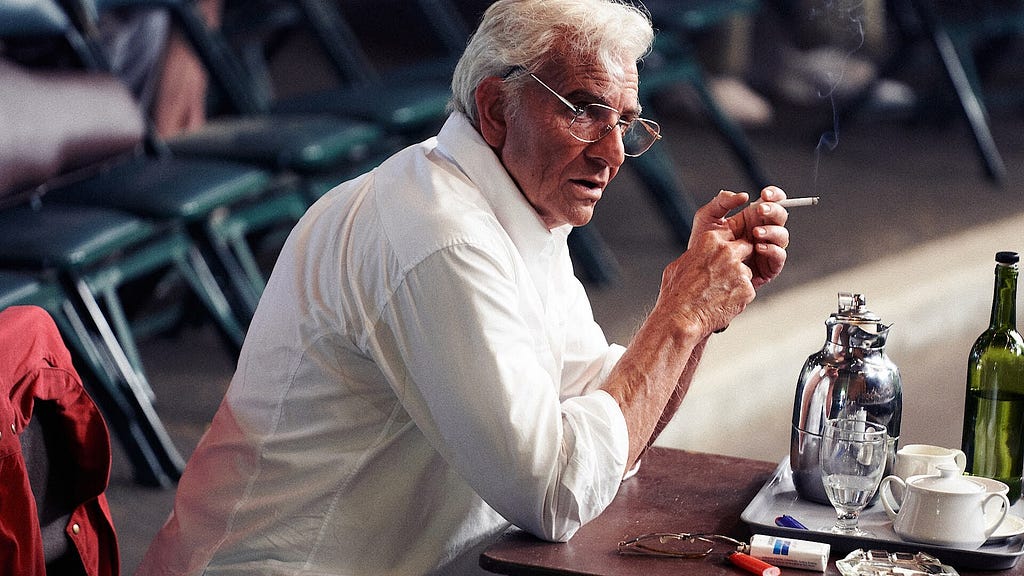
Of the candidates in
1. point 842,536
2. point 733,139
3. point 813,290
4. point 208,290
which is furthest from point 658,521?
point 733,139

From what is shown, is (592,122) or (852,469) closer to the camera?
(852,469)

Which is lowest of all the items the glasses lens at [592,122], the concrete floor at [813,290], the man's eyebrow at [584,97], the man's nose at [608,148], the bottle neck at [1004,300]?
the concrete floor at [813,290]

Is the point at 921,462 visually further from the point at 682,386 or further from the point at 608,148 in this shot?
the point at 608,148

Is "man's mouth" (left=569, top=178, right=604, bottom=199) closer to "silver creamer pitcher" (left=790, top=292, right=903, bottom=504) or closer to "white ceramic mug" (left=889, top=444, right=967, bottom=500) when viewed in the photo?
"silver creamer pitcher" (left=790, top=292, right=903, bottom=504)

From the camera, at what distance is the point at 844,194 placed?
4789 millimetres

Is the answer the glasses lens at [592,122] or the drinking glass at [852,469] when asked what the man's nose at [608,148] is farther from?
the drinking glass at [852,469]

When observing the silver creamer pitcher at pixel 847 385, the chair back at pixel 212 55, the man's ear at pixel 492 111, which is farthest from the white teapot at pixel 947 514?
the chair back at pixel 212 55

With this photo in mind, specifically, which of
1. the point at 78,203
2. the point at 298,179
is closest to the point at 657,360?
the point at 78,203

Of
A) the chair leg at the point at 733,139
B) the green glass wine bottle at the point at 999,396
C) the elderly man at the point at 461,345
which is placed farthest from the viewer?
the chair leg at the point at 733,139

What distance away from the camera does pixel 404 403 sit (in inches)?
54.7

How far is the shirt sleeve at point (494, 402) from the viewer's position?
4.28 ft

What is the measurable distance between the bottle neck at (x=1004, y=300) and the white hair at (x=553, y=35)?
19.0 inches

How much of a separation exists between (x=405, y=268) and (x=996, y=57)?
218 inches

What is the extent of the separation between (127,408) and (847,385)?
1.70 meters
